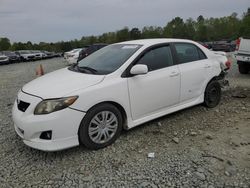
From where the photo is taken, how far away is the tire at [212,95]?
5.26 meters

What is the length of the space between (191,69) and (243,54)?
5423mm

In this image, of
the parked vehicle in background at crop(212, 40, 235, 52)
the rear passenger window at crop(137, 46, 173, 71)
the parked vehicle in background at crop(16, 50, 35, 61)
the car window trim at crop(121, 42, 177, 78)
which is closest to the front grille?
the car window trim at crop(121, 42, 177, 78)

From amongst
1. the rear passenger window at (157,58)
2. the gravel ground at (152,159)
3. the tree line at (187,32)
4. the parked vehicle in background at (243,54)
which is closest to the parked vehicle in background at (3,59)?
the parked vehicle in background at (243,54)

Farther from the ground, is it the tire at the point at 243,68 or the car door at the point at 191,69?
the car door at the point at 191,69

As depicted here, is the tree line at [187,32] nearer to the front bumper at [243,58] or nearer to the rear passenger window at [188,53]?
the front bumper at [243,58]

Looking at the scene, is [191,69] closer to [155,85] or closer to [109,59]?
[155,85]

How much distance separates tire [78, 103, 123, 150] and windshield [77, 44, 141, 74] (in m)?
0.64

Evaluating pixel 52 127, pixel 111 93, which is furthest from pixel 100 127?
pixel 52 127

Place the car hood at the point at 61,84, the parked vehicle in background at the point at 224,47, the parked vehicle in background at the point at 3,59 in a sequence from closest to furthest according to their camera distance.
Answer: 1. the car hood at the point at 61,84
2. the parked vehicle in background at the point at 3,59
3. the parked vehicle in background at the point at 224,47

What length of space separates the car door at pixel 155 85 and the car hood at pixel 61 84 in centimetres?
64

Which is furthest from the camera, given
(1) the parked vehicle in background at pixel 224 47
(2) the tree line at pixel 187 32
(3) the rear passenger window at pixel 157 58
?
(2) the tree line at pixel 187 32

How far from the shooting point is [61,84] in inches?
146

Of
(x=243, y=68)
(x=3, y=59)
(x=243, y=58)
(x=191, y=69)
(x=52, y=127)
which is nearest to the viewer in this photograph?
(x=52, y=127)

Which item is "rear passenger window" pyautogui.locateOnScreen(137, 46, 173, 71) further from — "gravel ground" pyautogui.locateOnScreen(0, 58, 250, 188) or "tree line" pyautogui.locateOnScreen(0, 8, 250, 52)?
"tree line" pyautogui.locateOnScreen(0, 8, 250, 52)
